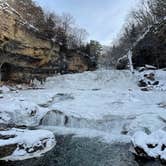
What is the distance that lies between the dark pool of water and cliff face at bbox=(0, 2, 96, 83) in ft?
46.5

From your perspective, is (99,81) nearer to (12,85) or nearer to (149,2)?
(12,85)

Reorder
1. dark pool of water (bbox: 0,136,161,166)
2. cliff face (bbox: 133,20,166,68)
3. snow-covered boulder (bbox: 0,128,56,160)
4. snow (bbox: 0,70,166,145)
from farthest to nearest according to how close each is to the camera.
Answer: cliff face (bbox: 133,20,166,68) < snow (bbox: 0,70,166,145) < snow-covered boulder (bbox: 0,128,56,160) < dark pool of water (bbox: 0,136,161,166)

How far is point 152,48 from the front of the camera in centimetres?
2725

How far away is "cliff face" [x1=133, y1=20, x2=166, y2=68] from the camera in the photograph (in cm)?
2554

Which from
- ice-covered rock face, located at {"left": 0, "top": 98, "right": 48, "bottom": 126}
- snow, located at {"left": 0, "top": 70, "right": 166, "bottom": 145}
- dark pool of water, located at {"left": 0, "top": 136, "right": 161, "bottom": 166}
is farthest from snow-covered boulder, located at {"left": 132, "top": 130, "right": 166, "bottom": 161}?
ice-covered rock face, located at {"left": 0, "top": 98, "right": 48, "bottom": 126}

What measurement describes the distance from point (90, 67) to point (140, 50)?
6513 mm

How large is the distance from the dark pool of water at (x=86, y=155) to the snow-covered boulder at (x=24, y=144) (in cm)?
32

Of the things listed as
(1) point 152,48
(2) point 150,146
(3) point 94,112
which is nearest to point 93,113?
(3) point 94,112

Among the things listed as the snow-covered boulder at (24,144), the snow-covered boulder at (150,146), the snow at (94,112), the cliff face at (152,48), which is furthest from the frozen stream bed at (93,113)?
the cliff face at (152,48)

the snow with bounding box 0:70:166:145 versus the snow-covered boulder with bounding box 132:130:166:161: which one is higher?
the snow with bounding box 0:70:166:145

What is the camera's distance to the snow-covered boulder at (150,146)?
312 inches

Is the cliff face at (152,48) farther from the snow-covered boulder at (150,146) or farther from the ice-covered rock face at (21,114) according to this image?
the snow-covered boulder at (150,146)

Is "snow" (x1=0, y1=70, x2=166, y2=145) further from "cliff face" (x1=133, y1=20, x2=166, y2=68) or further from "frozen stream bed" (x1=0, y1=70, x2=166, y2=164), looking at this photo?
"cliff face" (x1=133, y1=20, x2=166, y2=68)

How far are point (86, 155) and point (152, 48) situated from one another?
20.7 m
